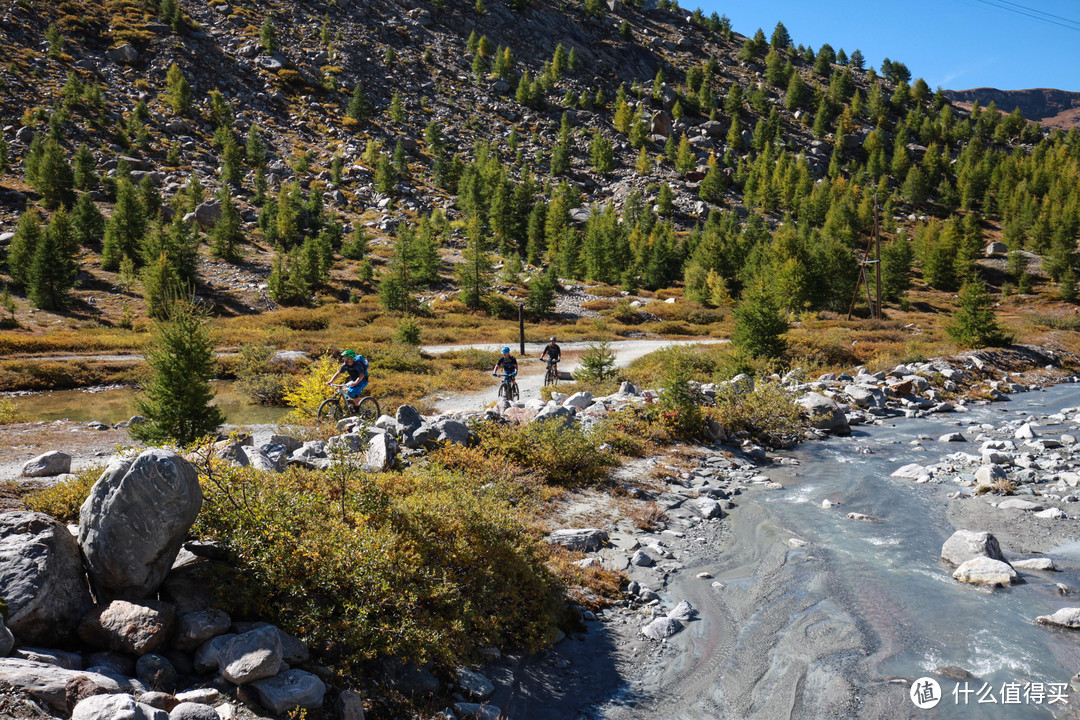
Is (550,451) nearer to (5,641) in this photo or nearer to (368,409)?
(368,409)

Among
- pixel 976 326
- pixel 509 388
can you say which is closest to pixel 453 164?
pixel 976 326

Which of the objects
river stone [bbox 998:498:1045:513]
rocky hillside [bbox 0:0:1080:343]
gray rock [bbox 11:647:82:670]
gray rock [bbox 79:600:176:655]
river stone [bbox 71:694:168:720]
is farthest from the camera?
rocky hillside [bbox 0:0:1080:343]

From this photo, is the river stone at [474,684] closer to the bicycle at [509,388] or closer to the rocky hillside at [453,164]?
the bicycle at [509,388]

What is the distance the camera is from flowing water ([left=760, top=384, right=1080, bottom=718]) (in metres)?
6.30

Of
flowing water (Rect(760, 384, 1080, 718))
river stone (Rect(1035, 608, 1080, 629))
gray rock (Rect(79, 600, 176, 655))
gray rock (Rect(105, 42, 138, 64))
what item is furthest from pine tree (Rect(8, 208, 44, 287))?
gray rock (Rect(105, 42, 138, 64))

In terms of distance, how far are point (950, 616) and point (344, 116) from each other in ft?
424

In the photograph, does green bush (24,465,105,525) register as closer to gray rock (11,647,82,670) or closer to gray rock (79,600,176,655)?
gray rock (79,600,176,655)

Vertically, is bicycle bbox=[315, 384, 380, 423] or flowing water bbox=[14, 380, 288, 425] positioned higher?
bicycle bbox=[315, 384, 380, 423]

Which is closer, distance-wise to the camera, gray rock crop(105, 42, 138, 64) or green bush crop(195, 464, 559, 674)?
green bush crop(195, 464, 559, 674)

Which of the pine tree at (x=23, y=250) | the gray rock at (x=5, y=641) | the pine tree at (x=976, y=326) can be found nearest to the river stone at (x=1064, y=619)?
the gray rock at (x=5, y=641)

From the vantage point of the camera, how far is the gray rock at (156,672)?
4762mm

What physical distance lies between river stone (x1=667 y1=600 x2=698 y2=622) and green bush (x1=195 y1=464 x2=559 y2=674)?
1.65 m

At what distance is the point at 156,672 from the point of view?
4.84m

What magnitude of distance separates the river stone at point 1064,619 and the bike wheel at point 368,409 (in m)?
13.6
